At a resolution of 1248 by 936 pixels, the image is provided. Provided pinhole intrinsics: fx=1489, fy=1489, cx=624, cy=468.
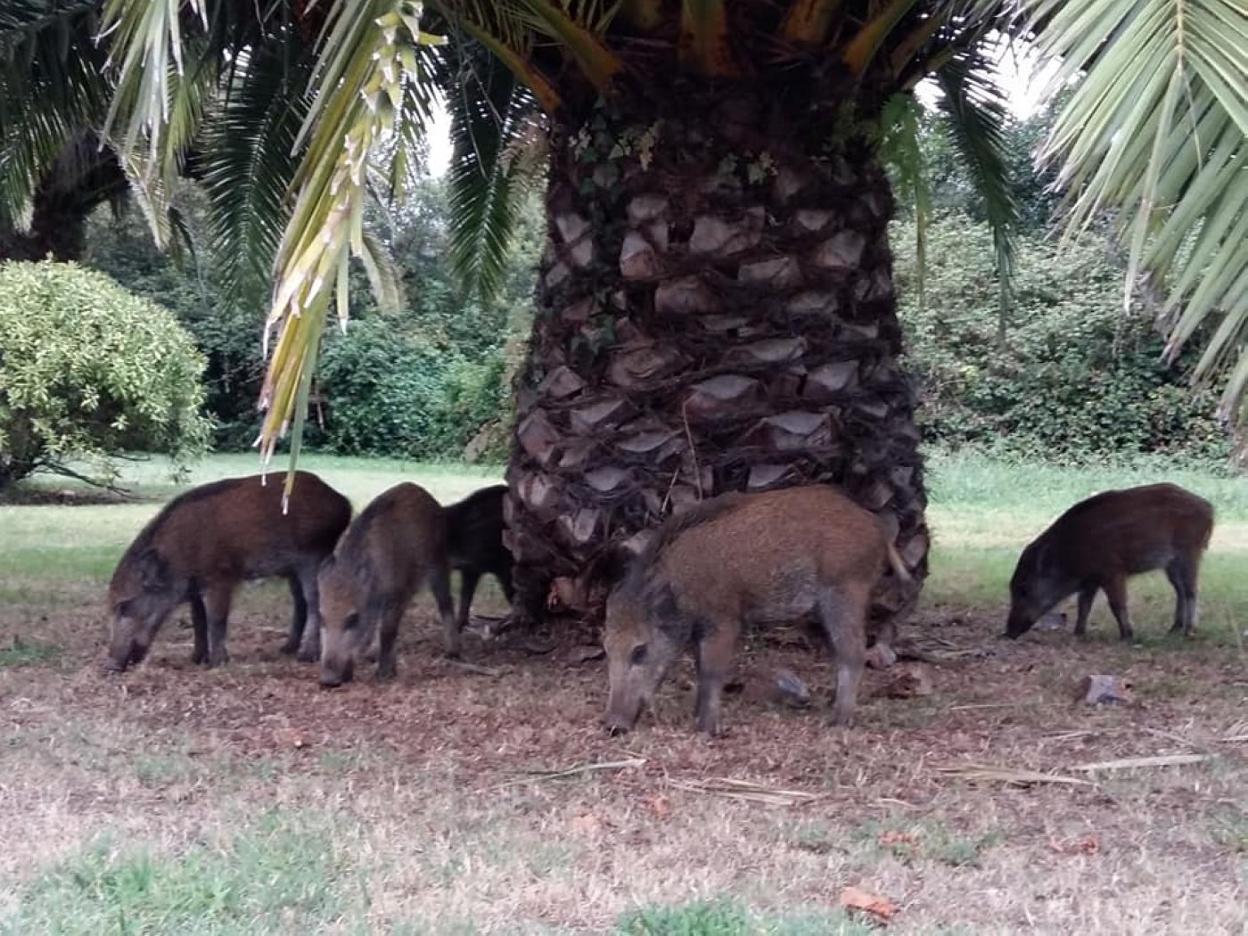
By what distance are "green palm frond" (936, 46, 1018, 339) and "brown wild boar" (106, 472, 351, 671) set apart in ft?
15.2

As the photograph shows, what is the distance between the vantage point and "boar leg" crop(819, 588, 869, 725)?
5.86 meters

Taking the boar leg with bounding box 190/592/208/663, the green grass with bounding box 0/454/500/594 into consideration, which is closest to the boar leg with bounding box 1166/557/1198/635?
the green grass with bounding box 0/454/500/594

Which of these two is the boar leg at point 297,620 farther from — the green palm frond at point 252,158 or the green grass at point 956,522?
the green palm frond at point 252,158

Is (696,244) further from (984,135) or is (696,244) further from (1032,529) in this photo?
(1032,529)

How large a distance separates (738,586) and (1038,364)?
17482 millimetres

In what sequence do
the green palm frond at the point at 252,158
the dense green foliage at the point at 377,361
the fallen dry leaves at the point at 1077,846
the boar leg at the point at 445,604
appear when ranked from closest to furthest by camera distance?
1. the fallen dry leaves at the point at 1077,846
2. the boar leg at the point at 445,604
3. the green palm frond at the point at 252,158
4. the dense green foliage at the point at 377,361

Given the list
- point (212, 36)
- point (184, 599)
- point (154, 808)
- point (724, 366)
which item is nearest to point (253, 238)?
point (212, 36)

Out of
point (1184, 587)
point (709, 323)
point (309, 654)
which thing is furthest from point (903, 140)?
point (309, 654)

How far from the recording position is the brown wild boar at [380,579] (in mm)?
6836

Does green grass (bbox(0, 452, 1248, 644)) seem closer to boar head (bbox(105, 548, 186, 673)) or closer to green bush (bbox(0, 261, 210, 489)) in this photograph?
green bush (bbox(0, 261, 210, 489))

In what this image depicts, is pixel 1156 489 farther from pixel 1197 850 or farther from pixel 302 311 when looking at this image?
pixel 302 311

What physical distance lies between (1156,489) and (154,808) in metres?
6.34

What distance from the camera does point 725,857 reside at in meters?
4.09

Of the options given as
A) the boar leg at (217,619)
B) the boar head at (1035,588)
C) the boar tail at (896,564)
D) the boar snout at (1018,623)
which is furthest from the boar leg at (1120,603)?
the boar leg at (217,619)
